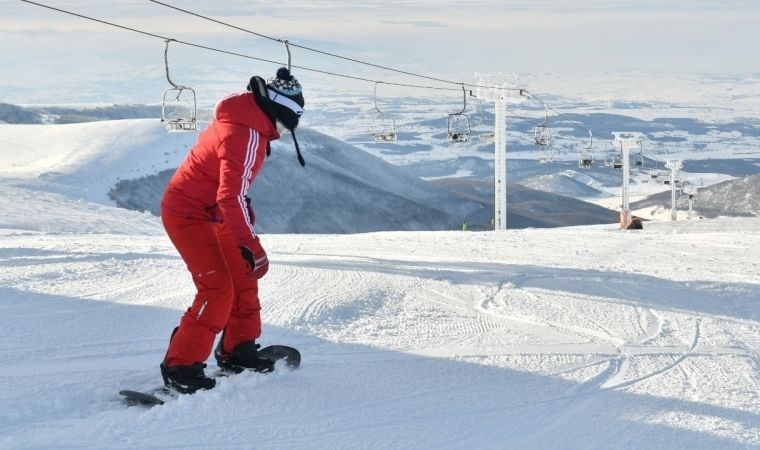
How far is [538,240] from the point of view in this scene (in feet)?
48.2

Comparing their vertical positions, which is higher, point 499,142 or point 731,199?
point 499,142

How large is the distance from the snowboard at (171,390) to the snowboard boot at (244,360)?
5 cm

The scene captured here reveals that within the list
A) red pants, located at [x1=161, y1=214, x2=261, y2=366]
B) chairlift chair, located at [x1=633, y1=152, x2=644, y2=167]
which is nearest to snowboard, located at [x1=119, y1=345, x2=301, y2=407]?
red pants, located at [x1=161, y1=214, x2=261, y2=366]

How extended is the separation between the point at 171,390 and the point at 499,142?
2754cm

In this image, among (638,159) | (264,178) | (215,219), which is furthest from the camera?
(264,178)

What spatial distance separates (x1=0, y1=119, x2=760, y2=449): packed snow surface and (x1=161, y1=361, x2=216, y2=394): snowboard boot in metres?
0.07

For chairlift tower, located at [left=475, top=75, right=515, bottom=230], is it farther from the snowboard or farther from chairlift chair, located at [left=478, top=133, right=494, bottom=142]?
the snowboard

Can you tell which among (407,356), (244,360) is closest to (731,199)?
(407,356)

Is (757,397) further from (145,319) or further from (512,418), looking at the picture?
(145,319)

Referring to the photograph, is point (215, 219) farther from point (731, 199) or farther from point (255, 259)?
point (731, 199)

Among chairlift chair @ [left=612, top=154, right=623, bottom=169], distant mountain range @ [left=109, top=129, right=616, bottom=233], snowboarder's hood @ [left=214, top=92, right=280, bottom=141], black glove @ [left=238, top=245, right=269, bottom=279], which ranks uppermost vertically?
snowboarder's hood @ [left=214, top=92, right=280, bottom=141]

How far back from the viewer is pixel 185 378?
4.64 metres

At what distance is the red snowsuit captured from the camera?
4.50m

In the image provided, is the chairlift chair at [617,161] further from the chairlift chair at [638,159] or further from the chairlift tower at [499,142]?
the chairlift tower at [499,142]
